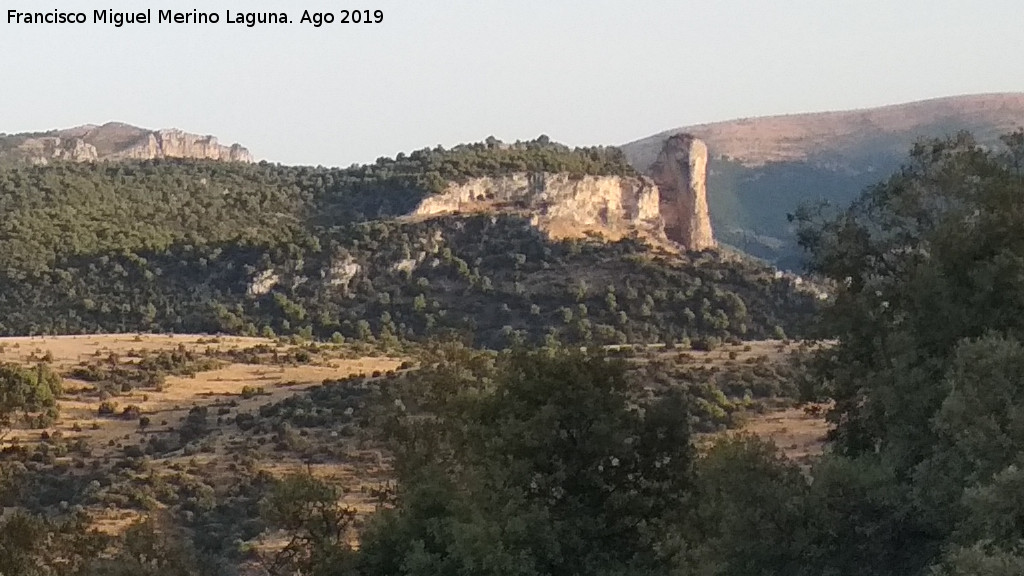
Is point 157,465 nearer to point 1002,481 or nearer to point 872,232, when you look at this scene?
point 872,232

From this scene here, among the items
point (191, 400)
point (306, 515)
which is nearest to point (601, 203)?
point (191, 400)

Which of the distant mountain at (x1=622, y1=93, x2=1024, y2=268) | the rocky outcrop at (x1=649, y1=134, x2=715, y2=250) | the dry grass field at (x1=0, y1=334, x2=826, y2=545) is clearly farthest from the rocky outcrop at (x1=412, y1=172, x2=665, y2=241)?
the distant mountain at (x1=622, y1=93, x2=1024, y2=268)

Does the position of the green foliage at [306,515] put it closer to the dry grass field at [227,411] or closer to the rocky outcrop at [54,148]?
the dry grass field at [227,411]

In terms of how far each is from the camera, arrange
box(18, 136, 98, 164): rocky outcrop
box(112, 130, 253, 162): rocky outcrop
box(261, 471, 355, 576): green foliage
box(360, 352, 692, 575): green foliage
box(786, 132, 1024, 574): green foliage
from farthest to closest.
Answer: box(112, 130, 253, 162): rocky outcrop
box(18, 136, 98, 164): rocky outcrop
box(261, 471, 355, 576): green foliage
box(360, 352, 692, 575): green foliage
box(786, 132, 1024, 574): green foliage

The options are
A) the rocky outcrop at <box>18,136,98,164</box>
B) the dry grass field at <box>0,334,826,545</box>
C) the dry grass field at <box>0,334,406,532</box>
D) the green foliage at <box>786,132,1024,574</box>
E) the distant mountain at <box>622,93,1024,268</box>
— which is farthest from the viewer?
the distant mountain at <box>622,93,1024,268</box>

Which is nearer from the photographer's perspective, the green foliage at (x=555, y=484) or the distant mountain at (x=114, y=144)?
the green foliage at (x=555, y=484)

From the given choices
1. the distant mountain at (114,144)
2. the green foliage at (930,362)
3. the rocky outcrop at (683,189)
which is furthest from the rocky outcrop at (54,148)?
the green foliage at (930,362)

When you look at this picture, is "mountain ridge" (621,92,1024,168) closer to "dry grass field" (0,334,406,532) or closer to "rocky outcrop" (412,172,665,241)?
"rocky outcrop" (412,172,665,241)

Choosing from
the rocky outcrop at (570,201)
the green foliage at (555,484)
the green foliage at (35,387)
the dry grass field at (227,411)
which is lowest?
the dry grass field at (227,411)
